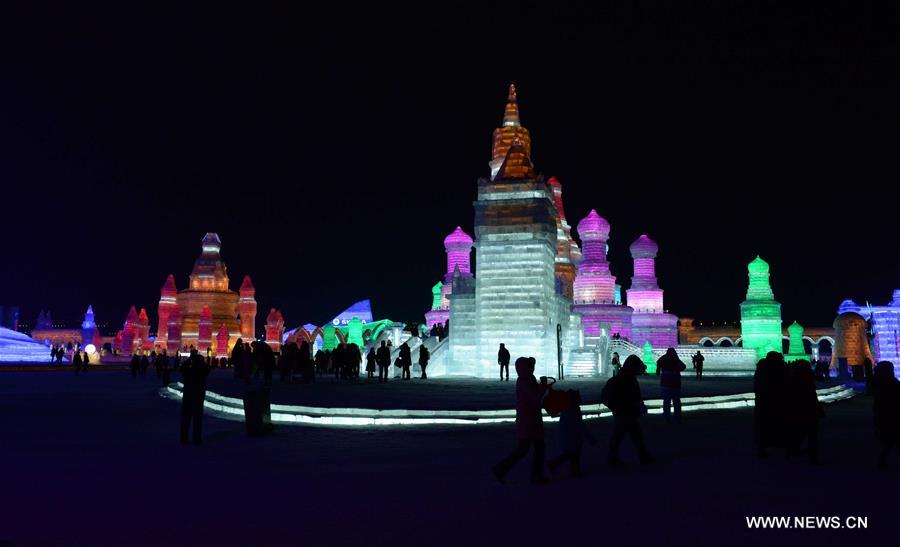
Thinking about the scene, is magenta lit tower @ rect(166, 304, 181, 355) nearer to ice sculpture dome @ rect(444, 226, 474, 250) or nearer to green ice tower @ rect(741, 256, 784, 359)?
ice sculpture dome @ rect(444, 226, 474, 250)

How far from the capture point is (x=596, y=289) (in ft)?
207

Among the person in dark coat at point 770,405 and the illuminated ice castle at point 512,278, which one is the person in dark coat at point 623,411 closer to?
the person in dark coat at point 770,405

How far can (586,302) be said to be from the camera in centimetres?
6309

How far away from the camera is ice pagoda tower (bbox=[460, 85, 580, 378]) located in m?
33.6

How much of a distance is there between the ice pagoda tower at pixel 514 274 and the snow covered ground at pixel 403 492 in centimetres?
2060

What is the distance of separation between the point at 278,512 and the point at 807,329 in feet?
337

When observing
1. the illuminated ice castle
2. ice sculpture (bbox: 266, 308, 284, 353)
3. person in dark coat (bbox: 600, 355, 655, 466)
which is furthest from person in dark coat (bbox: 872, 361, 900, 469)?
ice sculpture (bbox: 266, 308, 284, 353)

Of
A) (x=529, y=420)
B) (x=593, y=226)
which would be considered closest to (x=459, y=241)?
(x=593, y=226)

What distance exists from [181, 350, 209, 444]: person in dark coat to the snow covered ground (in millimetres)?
333

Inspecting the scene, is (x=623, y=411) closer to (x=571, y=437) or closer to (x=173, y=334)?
(x=571, y=437)

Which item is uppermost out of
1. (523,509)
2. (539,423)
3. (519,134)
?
(519,134)

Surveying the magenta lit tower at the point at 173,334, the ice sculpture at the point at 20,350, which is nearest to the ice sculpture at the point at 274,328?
the magenta lit tower at the point at 173,334

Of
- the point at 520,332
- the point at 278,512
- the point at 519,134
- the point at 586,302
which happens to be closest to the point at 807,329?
the point at 586,302

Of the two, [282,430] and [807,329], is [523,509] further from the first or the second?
[807,329]
